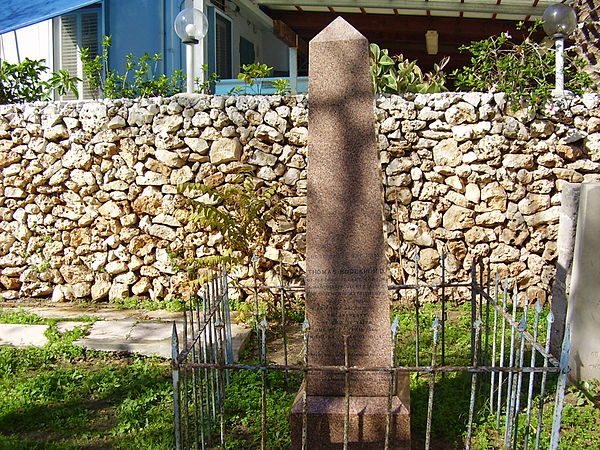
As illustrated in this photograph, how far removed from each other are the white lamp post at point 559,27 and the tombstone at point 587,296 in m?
2.26

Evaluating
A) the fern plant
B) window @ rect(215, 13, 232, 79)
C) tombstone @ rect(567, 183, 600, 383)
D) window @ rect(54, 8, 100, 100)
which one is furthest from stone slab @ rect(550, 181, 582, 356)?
window @ rect(54, 8, 100, 100)

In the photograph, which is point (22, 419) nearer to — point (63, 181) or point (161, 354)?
point (161, 354)

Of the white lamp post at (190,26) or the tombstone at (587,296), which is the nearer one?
the tombstone at (587,296)

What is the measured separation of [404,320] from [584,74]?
3.20 meters

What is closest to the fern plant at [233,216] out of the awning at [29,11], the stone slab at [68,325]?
the stone slab at [68,325]

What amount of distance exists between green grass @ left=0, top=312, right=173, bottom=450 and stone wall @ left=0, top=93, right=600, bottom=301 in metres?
1.77

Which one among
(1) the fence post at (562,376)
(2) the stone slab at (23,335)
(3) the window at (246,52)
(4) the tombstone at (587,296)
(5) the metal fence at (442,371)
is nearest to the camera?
(1) the fence post at (562,376)

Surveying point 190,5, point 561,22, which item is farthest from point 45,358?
point 561,22

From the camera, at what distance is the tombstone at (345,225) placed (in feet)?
11.3

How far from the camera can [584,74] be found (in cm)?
664

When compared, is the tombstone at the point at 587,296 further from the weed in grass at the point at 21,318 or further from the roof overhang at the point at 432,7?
the roof overhang at the point at 432,7

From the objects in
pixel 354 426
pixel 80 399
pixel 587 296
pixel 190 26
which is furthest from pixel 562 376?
pixel 190 26

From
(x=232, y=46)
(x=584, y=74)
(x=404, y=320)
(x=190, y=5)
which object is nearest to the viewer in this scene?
(x=404, y=320)

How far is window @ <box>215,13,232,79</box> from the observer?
9.87m
